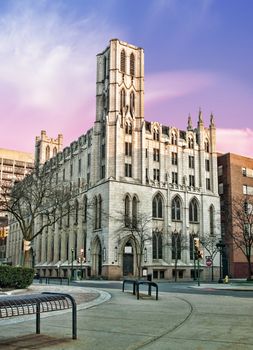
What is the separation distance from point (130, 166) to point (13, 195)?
3738 centimetres

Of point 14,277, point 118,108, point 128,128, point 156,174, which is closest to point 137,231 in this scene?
point 156,174

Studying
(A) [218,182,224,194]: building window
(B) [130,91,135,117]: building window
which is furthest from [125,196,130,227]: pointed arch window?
(A) [218,182,224,194]: building window

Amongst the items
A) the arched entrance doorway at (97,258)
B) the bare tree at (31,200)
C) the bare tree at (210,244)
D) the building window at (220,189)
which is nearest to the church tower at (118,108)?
the arched entrance doorway at (97,258)

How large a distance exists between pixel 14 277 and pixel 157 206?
47.5 meters

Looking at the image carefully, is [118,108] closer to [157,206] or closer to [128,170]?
[128,170]

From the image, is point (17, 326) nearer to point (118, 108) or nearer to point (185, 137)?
point (118, 108)

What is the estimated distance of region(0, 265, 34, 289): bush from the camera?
945 inches

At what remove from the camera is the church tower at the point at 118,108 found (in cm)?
6638

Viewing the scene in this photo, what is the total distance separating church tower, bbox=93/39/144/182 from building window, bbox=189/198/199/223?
492 inches

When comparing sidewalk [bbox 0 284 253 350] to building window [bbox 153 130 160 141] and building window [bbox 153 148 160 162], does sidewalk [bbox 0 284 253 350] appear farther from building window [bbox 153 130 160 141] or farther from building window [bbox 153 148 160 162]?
building window [bbox 153 130 160 141]

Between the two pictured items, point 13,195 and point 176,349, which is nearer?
point 176,349

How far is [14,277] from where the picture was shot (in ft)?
79.4

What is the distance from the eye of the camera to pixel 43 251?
289 feet

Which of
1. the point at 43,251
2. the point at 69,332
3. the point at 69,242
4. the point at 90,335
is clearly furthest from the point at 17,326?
the point at 43,251
